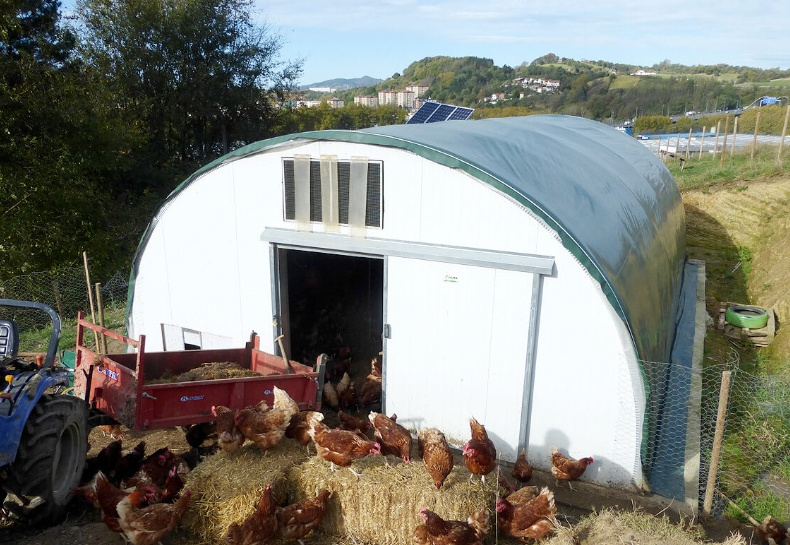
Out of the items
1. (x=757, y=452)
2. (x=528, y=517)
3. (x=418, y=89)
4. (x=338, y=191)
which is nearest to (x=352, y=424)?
(x=528, y=517)

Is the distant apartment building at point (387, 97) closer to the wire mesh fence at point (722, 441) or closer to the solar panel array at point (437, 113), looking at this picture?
the solar panel array at point (437, 113)

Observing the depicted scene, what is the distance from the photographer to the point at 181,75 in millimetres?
26359

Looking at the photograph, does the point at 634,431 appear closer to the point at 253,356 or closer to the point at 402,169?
the point at 402,169

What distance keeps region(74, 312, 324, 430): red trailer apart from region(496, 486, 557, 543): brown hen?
2776 millimetres

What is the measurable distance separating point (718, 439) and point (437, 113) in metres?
10.6

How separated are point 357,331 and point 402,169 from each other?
5313 mm

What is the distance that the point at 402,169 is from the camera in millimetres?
6703

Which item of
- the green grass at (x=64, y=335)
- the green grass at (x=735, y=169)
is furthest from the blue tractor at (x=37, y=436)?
the green grass at (x=735, y=169)

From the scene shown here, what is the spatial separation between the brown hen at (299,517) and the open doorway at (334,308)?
4197 mm

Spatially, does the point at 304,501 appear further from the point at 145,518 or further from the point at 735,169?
the point at 735,169

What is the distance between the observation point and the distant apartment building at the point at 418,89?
12176 cm

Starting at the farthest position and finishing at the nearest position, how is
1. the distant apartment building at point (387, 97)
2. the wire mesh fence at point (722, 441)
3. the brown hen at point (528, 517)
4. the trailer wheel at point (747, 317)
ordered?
the distant apartment building at point (387, 97)
the trailer wheel at point (747, 317)
the wire mesh fence at point (722, 441)
the brown hen at point (528, 517)

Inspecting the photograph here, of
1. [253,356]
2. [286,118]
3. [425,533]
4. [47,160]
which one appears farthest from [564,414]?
[286,118]

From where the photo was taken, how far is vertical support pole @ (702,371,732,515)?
5.33 m
